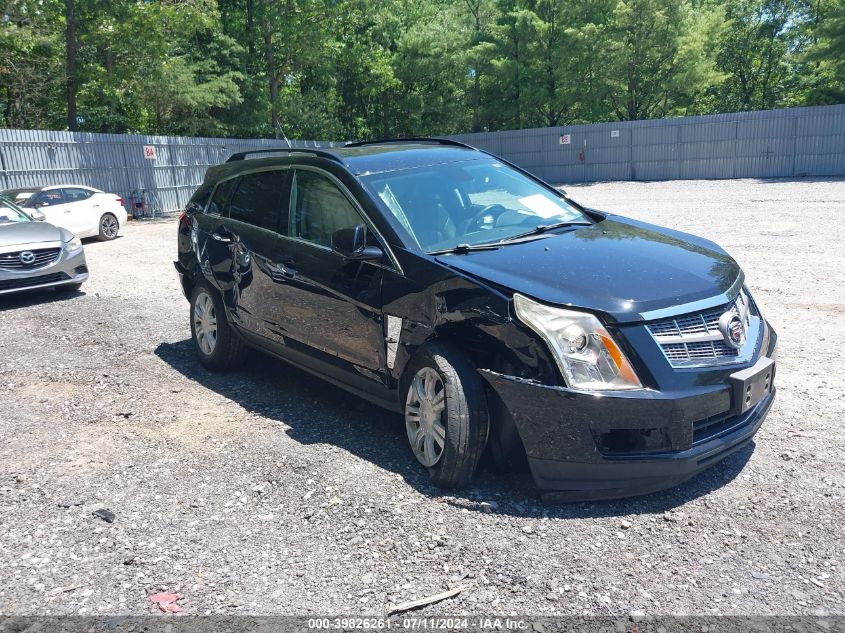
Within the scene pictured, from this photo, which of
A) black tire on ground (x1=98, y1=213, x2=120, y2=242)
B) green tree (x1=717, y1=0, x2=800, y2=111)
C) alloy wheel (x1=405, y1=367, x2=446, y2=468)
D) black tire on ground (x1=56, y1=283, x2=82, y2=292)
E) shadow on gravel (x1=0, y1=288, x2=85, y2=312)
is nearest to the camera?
alloy wheel (x1=405, y1=367, x2=446, y2=468)

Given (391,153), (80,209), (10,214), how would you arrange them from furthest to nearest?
(80,209)
(10,214)
(391,153)

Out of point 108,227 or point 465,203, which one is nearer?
point 465,203

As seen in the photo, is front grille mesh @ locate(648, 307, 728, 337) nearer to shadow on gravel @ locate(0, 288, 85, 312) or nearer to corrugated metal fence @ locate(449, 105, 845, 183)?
shadow on gravel @ locate(0, 288, 85, 312)

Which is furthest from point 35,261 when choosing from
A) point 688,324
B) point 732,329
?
point 732,329

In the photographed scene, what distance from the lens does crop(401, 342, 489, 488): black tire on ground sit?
3672 mm

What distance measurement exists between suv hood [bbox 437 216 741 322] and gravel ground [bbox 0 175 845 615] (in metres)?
1.01

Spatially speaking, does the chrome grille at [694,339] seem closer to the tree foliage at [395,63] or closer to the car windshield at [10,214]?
the car windshield at [10,214]

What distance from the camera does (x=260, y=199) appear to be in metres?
5.65

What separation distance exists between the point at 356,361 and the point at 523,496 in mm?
1343

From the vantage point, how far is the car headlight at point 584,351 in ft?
11.1

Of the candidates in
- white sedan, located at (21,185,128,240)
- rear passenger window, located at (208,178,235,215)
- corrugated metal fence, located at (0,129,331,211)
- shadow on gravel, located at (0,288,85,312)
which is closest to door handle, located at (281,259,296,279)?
rear passenger window, located at (208,178,235,215)

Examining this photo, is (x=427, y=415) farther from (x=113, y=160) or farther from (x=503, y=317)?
(x=113, y=160)

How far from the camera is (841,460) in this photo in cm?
402

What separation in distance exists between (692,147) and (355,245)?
2669 centimetres
